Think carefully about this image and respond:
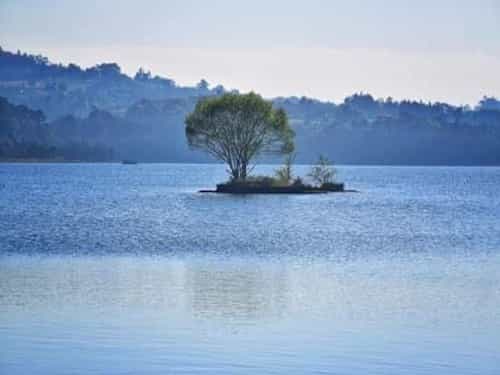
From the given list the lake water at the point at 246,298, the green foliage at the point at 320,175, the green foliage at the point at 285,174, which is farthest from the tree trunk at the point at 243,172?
the lake water at the point at 246,298

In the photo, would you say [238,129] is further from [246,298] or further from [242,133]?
[246,298]

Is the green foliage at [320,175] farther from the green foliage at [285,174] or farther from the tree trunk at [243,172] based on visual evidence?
the tree trunk at [243,172]

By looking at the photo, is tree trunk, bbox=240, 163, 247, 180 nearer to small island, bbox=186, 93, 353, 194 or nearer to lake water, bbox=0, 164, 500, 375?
small island, bbox=186, 93, 353, 194

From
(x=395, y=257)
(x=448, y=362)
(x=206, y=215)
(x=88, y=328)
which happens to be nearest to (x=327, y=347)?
(x=448, y=362)

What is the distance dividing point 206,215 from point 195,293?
45.1 m

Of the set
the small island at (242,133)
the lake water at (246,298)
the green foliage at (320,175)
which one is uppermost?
the small island at (242,133)

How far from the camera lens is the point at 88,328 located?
2934cm

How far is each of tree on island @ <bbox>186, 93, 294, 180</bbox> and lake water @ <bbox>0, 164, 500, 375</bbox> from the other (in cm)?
4538

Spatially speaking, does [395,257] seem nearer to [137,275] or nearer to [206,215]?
[137,275]

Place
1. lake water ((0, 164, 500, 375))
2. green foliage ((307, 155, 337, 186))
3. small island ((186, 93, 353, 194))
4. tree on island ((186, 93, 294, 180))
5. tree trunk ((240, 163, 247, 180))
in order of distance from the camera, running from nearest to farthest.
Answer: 1. lake water ((0, 164, 500, 375))
2. small island ((186, 93, 353, 194))
3. tree on island ((186, 93, 294, 180))
4. tree trunk ((240, 163, 247, 180))
5. green foliage ((307, 155, 337, 186))

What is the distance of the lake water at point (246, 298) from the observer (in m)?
25.8

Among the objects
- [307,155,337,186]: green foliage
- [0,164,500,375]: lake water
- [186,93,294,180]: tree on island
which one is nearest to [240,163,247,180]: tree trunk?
[186,93,294,180]: tree on island

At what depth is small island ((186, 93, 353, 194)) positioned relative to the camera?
384 ft

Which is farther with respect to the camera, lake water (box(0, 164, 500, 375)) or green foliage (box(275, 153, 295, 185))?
green foliage (box(275, 153, 295, 185))
